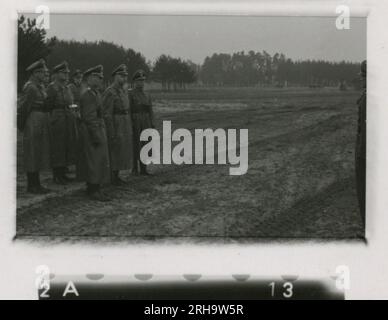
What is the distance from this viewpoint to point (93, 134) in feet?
10.3

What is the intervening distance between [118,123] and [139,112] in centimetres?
22

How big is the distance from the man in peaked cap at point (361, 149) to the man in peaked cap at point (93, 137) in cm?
143

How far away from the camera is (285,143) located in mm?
3074

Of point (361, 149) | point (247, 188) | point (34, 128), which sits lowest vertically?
point (247, 188)

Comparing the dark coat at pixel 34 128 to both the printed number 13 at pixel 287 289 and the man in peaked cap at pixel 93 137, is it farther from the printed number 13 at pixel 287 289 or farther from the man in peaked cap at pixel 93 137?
the printed number 13 at pixel 287 289

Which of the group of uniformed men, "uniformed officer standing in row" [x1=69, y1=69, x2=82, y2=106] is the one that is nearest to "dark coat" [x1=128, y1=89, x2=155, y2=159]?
the group of uniformed men

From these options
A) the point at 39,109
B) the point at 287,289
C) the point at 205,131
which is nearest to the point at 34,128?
the point at 39,109

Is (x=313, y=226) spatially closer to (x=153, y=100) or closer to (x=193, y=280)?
(x=193, y=280)

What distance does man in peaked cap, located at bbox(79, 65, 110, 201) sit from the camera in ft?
10.0

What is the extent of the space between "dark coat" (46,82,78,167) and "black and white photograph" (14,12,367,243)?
2cm

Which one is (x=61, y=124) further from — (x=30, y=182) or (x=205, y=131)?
(x=205, y=131)
